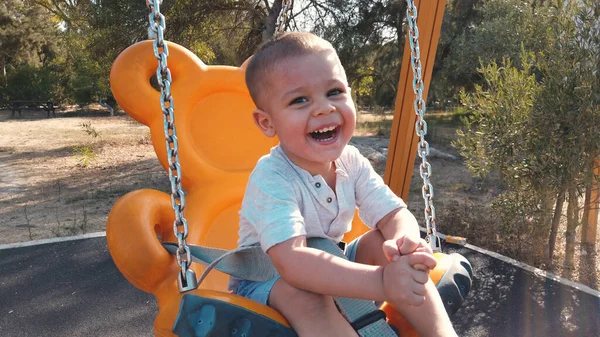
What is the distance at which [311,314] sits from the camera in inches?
46.6

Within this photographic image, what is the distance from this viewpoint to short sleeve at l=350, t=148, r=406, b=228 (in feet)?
4.84

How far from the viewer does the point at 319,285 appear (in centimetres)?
113

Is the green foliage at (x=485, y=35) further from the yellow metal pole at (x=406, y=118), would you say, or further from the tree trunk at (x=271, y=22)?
the tree trunk at (x=271, y=22)

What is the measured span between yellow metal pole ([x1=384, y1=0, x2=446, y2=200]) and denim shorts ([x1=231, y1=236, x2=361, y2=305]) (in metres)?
1.33

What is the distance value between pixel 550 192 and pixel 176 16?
5.82 metres

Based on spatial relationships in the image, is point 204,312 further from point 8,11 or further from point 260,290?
point 8,11

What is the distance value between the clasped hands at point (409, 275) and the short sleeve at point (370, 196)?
1.23 feet

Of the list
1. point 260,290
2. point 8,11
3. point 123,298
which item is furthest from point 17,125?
point 260,290

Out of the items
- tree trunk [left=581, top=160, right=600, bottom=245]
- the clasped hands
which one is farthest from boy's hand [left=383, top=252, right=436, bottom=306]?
tree trunk [left=581, top=160, right=600, bottom=245]

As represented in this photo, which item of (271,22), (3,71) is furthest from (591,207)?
(3,71)

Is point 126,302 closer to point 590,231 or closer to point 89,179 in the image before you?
point 590,231

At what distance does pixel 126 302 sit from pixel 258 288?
2.22m

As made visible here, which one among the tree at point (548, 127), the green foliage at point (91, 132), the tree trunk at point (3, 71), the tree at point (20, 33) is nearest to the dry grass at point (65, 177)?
the green foliage at point (91, 132)

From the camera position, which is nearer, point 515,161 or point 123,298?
point 123,298
